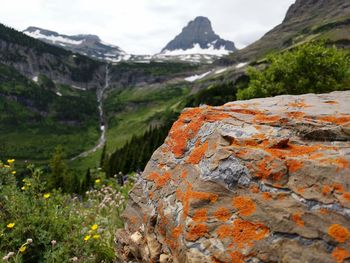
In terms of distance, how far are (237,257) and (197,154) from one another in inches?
106

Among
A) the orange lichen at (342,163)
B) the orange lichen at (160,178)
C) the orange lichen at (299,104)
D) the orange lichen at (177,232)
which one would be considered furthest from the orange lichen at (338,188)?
the orange lichen at (299,104)

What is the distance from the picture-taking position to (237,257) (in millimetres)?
5520

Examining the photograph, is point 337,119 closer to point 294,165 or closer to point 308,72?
point 294,165

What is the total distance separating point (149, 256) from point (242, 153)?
2.88m

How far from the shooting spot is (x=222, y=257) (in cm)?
567

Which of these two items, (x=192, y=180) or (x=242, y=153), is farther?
(x=192, y=180)

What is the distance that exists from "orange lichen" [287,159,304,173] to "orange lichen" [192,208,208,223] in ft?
5.39

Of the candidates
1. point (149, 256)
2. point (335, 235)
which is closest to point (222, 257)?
point (335, 235)

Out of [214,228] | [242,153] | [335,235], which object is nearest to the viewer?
[335,235]

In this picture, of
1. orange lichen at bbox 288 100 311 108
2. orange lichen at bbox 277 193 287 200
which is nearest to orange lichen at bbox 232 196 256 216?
orange lichen at bbox 277 193 287 200

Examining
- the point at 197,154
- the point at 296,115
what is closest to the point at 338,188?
the point at 296,115

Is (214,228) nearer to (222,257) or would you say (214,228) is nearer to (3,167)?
(222,257)

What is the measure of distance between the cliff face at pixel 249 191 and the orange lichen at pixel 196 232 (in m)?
0.02

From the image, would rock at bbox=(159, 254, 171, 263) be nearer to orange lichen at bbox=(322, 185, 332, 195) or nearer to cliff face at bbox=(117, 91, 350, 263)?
cliff face at bbox=(117, 91, 350, 263)
